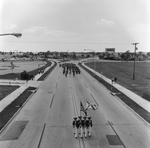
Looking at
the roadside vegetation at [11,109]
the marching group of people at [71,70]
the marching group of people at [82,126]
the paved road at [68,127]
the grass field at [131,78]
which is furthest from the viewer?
the marching group of people at [71,70]

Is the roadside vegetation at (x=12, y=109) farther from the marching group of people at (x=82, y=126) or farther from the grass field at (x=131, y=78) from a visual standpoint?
the grass field at (x=131, y=78)

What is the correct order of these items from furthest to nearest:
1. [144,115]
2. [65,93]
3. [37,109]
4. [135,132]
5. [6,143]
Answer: [65,93] → [37,109] → [144,115] → [135,132] → [6,143]

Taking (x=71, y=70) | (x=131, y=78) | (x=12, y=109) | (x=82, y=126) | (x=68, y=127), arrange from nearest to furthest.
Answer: (x=82, y=126), (x=68, y=127), (x=12, y=109), (x=131, y=78), (x=71, y=70)

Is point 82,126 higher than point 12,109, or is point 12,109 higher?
point 82,126

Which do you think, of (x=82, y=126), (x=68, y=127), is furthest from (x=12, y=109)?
(x=82, y=126)

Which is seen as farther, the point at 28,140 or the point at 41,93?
the point at 41,93

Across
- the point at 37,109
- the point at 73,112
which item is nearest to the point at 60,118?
the point at 73,112

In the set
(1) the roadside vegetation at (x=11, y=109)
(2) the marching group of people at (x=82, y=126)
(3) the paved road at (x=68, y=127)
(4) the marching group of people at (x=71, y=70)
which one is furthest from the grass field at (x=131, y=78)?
(1) the roadside vegetation at (x=11, y=109)

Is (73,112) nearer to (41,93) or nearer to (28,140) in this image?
(28,140)

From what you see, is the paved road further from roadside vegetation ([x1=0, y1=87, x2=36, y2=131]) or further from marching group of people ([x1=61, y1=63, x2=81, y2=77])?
marching group of people ([x1=61, y1=63, x2=81, y2=77])

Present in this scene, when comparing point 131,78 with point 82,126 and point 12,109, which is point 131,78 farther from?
point 82,126

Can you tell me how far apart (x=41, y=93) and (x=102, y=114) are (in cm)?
1051

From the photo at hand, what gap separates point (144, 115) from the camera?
626 inches

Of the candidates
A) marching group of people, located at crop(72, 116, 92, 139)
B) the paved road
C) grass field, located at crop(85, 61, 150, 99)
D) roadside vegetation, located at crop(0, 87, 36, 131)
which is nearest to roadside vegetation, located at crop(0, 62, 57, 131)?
roadside vegetation, located at crop(0, 87, 36, 131)
